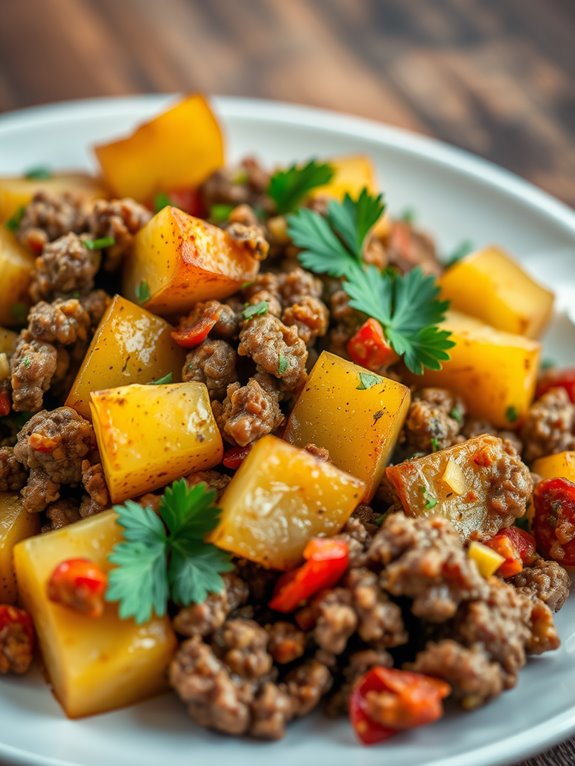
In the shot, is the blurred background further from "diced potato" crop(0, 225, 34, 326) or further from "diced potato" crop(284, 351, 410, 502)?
"diced potato" crop(284, 351, 410, 502)

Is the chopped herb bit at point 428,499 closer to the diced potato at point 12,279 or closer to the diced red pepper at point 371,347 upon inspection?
the diced red pepper at point 371,347

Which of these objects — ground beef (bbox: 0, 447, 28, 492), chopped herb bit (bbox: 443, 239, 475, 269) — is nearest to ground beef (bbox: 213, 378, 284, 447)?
ground beef (bbox: 0, 447, 28, 492)

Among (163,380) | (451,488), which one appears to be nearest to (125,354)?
(163,380)

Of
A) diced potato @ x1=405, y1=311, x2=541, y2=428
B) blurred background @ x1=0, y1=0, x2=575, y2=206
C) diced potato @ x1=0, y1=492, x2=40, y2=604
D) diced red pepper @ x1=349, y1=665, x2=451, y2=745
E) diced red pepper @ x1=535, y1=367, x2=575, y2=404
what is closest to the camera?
diced red pepper @ x1=349, y1=665, x2=451, y2=745

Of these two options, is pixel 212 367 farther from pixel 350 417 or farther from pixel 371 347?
pixel 371 347

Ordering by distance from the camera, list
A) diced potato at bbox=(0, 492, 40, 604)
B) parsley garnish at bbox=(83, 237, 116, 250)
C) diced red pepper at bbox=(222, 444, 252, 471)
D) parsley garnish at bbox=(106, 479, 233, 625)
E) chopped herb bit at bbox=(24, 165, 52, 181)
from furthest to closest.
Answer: chopped herb bit at bbox=(24, 165, 52, 181)
parsley garnish at bbox=(83, 237, 116, 250)
diced red pepper at bbox=(222, 444, 252, 471)
diced potato at bbox=(0, 492, 40, 604)
parsley garnish at bbox=(106, 479, 233, 625)

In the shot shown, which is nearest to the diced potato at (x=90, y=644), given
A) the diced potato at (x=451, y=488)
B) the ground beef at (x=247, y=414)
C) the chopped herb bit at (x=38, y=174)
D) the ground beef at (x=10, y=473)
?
the ground beef at (x=10, y=473)

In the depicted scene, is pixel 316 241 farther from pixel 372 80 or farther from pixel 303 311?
pixel 372 80
